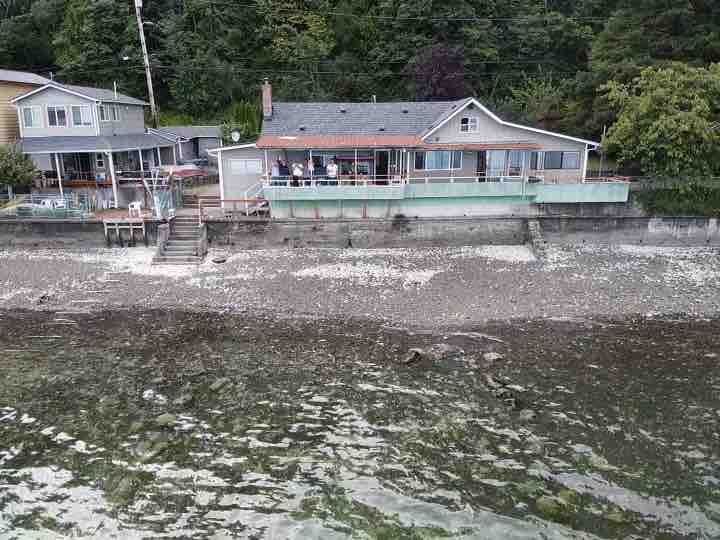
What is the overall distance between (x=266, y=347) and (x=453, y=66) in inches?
1426

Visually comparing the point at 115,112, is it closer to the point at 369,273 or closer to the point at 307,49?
the point at 307,49

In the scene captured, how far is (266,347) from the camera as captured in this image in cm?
1847

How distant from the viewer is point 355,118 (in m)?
32.2

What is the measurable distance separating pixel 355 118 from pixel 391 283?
12.9m

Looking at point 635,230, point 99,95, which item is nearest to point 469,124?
point 635,230

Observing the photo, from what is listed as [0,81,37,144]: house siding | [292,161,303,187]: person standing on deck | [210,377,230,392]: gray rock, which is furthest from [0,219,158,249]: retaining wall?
[210,377,230,392]: gray rock

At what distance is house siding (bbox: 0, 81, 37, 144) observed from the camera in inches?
1390

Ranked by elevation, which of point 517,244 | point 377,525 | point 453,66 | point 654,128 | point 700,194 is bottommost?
point 377,525

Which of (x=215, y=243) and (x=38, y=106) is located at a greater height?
(x=38, y=106)

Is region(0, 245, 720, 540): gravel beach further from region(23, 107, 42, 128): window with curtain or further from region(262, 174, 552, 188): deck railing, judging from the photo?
region(23, 107, 42, 128): window with curtain

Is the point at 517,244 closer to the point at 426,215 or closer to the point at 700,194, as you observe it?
the point at 426,215

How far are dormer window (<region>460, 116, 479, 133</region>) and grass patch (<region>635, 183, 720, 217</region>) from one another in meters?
9.05

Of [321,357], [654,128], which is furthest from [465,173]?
[321,357]

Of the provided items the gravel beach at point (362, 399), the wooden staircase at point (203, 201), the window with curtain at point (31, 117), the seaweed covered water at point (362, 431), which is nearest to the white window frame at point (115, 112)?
the window with curtain at point (31, 117)
